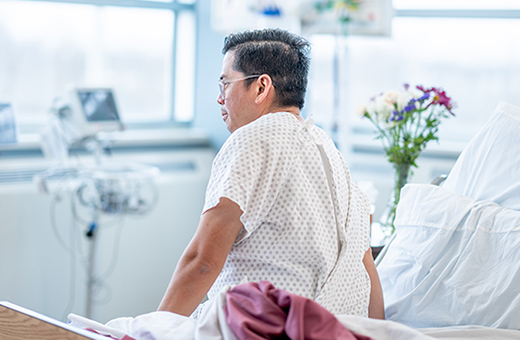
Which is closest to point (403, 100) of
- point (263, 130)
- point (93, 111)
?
point (263, 130)

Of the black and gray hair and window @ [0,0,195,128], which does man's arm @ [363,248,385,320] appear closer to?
the black and gray hair

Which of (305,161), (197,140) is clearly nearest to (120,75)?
(197,140)

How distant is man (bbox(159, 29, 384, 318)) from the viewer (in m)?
1.33

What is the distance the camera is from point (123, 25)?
3.88 metres

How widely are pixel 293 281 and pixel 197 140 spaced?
2.62 meters

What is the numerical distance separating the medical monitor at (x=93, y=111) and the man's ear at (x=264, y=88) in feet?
5.00

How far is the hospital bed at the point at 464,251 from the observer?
1.61 meters

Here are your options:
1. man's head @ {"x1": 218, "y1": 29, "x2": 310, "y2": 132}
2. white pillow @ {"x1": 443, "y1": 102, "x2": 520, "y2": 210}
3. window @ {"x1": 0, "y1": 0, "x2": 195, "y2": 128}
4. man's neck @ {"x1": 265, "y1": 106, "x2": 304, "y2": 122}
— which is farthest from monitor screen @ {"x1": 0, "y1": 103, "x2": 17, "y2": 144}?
white pillow @ {"x1": 443, "y1": 102, "x2": 520, "y2": 210}

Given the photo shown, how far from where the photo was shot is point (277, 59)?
1512 millimetres

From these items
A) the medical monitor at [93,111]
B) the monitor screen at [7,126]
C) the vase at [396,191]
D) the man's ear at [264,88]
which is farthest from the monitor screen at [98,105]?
the man's ear at [264,88]

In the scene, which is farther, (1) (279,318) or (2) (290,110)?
(2) (290,110)

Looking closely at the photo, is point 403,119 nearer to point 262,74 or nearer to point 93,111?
point 262,74

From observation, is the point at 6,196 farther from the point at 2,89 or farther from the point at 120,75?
the point at 120,75

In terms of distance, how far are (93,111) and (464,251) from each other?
185cm
